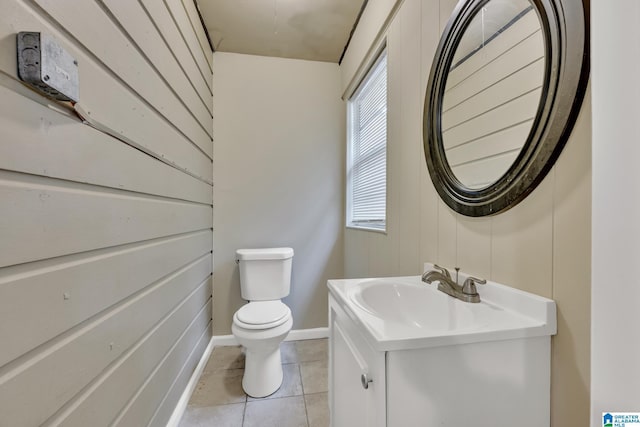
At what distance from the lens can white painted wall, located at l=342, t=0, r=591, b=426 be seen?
0.61 m

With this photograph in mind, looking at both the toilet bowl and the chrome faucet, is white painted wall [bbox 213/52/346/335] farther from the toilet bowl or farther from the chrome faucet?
the chrome faucet

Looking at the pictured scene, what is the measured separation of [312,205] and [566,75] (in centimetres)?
192

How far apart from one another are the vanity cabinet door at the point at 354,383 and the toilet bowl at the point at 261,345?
627mm

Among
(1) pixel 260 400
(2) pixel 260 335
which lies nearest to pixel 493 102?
(2) pixel 260 335

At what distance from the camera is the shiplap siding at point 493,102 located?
730 millimetres

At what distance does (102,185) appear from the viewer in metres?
0.82

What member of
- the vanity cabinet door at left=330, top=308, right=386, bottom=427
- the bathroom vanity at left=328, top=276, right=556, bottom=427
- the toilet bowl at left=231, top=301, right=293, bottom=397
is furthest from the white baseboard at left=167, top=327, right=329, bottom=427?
the bathroom vanity at left=328, top=276, right=556, bottom=427

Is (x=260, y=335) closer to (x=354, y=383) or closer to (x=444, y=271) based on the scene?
(x=354, y=383)

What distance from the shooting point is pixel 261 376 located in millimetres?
1650

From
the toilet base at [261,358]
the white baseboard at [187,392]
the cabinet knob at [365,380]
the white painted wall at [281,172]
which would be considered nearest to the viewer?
the cabinet knob at [365,380]

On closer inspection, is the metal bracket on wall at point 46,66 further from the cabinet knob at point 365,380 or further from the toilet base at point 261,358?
the toilet base at point 261,358

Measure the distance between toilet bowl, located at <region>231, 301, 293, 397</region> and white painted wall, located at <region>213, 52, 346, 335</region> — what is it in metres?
0.67
